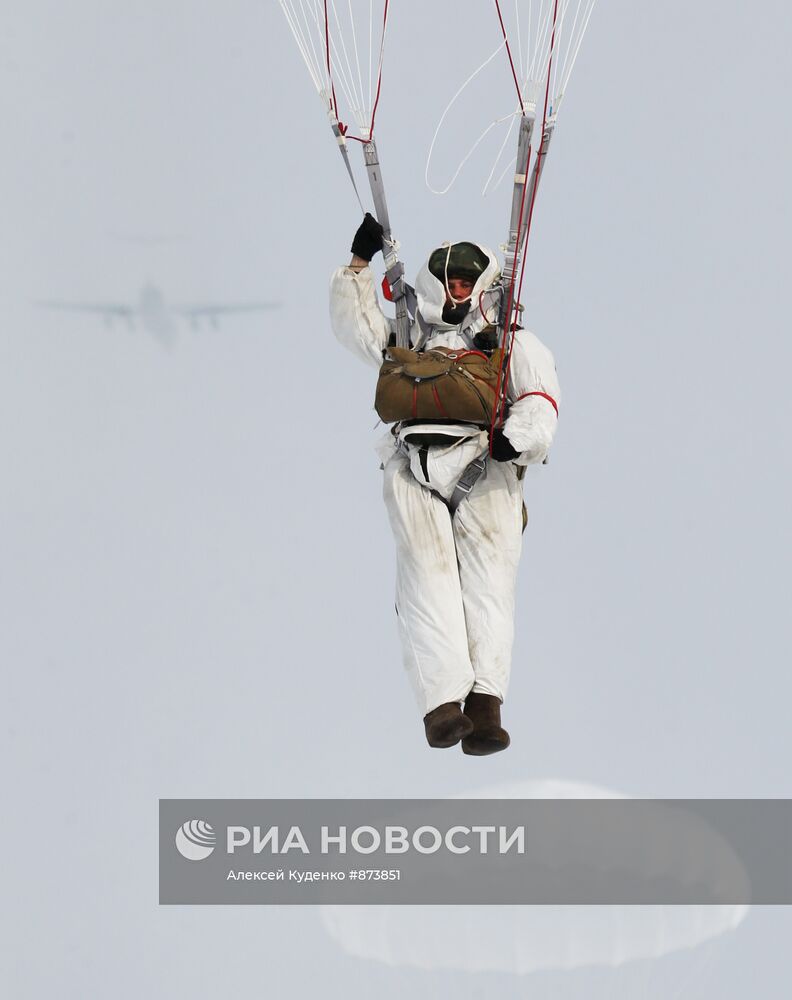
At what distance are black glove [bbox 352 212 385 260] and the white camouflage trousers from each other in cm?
113

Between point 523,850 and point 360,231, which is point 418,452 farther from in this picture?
point 523,850

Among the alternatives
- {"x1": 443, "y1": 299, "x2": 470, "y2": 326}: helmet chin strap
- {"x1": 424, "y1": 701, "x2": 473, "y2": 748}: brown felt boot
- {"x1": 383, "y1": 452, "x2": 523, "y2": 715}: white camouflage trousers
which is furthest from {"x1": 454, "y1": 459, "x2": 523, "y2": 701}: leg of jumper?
{"x1": 443, "y1": 299, "x2": 470, "y2": 326}: helmet chin strap

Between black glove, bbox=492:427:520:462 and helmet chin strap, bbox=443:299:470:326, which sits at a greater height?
helmet chin strap, bbox=443:299:470:326

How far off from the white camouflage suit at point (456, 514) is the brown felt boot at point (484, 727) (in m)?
0.05

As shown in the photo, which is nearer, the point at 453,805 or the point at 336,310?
the point at 336,310

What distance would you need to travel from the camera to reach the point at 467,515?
11.1m

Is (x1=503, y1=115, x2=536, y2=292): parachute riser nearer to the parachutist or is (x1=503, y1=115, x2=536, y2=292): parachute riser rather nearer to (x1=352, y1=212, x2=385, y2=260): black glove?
the parachutist

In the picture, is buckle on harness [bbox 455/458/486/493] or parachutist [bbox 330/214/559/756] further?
buckle on harness [bbox 455/458/486/493]

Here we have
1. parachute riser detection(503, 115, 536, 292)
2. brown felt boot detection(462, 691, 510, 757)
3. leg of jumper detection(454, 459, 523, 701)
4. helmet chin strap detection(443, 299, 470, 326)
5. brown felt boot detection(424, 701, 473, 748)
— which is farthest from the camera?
helmet chin strap detection(443, 299, 470, 326)

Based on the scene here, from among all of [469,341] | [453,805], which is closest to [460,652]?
[469,341]

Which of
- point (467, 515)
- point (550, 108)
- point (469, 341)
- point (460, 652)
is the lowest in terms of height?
point (460, 652)

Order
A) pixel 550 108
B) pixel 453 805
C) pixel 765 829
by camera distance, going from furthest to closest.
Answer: pixel 765 829
pixel 453 805
pixel 550 108

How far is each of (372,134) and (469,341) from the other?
4.16 feet

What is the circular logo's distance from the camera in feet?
50.4
